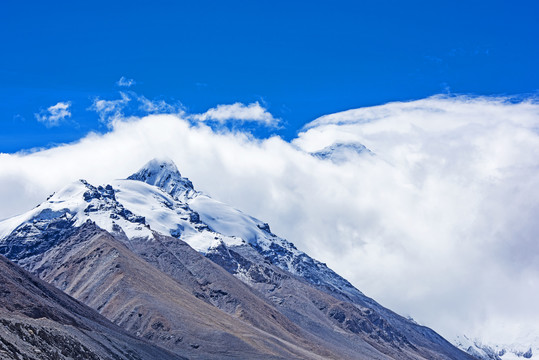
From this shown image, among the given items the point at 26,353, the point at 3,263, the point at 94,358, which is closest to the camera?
the point at 26,353

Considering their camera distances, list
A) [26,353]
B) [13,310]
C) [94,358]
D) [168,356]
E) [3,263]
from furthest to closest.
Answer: [3,263]
[168,356]
[13,310]
[94,358]
[26,353]

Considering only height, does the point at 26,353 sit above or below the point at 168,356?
below

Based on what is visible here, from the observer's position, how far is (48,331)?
437 ft

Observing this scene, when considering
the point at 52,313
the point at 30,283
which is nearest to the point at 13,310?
the point at 52,313

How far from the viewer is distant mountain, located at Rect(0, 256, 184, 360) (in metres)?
119

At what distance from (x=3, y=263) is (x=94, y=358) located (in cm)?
6447

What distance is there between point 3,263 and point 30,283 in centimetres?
745

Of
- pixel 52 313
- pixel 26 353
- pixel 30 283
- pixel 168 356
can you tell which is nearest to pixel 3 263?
pixel 30 283

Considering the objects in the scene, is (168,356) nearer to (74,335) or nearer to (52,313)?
(52,313)

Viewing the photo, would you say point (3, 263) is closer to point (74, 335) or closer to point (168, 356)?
point (168, 356)

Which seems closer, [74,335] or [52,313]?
[74,335]

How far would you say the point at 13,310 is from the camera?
533 ft

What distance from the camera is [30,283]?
646 feet

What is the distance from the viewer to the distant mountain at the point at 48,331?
391ft
